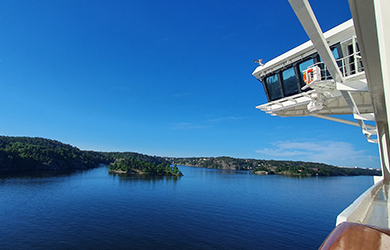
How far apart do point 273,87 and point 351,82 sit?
662 centimetres

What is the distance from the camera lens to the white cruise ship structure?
1.16 meters

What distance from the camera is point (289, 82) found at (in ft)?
37.7

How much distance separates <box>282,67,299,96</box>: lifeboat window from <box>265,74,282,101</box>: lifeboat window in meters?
0.39

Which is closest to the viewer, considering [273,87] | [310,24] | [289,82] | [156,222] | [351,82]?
[310,24]

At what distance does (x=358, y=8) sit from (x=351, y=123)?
12063 mm

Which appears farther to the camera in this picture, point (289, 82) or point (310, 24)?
point (289, 82)

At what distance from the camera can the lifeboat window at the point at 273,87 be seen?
1220 cm

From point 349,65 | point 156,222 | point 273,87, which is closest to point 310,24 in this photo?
point 349,65

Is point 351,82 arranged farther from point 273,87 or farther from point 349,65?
point 273,87

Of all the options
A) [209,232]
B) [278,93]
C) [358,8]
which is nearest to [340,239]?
[358,8]

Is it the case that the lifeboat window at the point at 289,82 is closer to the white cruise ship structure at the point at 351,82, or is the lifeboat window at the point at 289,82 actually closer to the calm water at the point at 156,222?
the white cruise ship structure at the point at 351,82

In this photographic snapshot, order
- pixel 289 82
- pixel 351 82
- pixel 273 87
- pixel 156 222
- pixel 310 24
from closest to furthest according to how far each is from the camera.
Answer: pixel 310 24 → pixel 351 82 → pixel 289 82 → pixel 273 87 → pixel 156 222

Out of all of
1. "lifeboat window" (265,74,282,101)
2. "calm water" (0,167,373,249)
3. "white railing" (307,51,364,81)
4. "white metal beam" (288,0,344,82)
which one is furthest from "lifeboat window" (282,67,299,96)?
"calm water" (0,167,373,249)

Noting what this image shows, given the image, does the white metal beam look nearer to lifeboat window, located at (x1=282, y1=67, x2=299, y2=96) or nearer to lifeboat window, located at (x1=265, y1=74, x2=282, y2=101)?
lifeboat window, located at (x1=282, y1=67, x2=299, y2=96)
